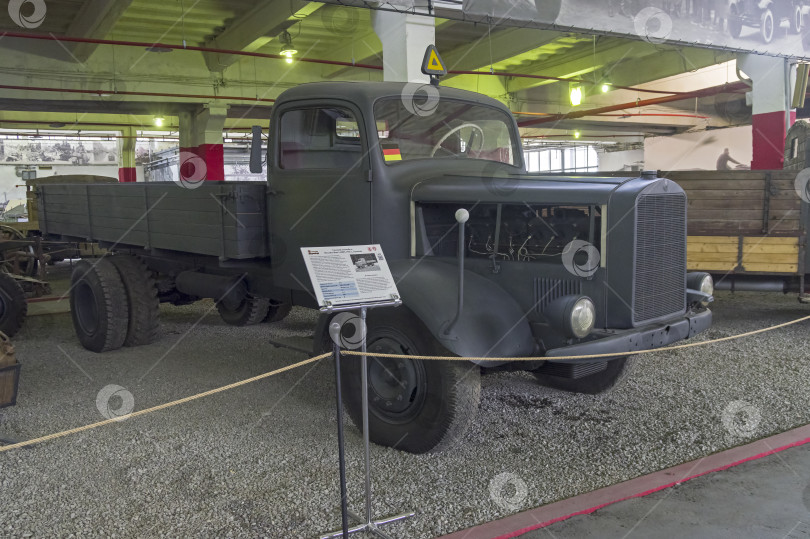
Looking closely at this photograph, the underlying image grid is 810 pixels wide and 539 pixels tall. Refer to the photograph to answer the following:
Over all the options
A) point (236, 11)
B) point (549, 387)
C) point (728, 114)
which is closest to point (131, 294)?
point (549, 387)

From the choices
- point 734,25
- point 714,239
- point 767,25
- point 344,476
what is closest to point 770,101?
point 767,25

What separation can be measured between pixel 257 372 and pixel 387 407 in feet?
6.03

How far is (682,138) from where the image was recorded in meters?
19.4

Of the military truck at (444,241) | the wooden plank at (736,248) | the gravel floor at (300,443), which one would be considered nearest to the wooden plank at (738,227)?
the wooden plank at (736,248)

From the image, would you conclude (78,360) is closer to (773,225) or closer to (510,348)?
(510,348)

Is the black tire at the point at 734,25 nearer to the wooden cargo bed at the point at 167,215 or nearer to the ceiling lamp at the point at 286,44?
the ceiling lamp at the point at 286,44

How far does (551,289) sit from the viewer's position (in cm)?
335

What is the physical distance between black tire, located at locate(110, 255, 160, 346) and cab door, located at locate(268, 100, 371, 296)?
1.83 metres

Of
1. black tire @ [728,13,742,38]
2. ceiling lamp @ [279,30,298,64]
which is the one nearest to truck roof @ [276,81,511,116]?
black tire @ [728,13,742,38]

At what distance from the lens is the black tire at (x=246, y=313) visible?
21.4 ft

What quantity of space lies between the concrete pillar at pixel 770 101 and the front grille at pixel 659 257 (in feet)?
21.8

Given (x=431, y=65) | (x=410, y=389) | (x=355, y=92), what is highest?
(x=431, y=65)

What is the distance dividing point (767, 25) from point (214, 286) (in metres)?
7.89

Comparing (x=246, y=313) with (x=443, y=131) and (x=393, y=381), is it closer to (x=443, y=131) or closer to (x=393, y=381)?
(x=443, y=131)
